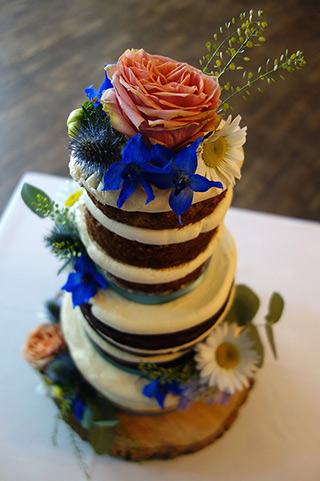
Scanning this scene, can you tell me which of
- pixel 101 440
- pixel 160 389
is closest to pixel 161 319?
pixel 160 389

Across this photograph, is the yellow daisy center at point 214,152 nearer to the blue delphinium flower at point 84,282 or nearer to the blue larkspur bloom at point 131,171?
the blue larkspur bloom at point 131,171

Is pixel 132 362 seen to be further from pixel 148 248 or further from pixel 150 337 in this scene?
pixel 148 248

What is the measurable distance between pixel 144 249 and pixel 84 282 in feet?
0.87

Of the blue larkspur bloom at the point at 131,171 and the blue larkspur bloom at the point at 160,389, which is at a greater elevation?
the blue larkspur bloom at the point at 131,171

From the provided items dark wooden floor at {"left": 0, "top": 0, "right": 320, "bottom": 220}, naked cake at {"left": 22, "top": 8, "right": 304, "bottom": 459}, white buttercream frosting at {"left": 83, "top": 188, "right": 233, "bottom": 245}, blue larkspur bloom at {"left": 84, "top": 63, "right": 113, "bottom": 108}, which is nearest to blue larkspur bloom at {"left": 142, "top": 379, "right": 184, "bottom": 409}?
naked cake at {"left": 22, "top": 8, "right": 304, "bottom": 459}

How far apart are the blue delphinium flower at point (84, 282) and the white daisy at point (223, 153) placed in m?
0.44

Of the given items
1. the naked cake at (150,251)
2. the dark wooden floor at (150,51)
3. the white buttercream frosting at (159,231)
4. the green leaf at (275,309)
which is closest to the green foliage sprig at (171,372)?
the naked cake at (150,251)

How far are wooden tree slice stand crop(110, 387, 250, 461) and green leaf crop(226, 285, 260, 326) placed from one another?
0.31 m

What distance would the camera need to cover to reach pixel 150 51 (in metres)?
2.82

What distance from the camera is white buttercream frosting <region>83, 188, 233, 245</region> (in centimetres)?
81

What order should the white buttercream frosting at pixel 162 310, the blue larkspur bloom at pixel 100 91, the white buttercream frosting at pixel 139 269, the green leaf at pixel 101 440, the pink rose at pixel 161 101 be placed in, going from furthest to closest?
the green leaf at pixel 101 440 < the white buttercream frosting at pixel 162 310 < the white buttercream frosting at pixel 139 269 < the blue larkspur bloom at pixel 100 91 < the pink rose at pixel 161 101

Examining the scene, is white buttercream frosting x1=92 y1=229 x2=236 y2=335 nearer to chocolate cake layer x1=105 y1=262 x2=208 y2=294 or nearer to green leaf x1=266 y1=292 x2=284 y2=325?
chocolate cake layer x1=105 y1=262 x2=208 y2=294

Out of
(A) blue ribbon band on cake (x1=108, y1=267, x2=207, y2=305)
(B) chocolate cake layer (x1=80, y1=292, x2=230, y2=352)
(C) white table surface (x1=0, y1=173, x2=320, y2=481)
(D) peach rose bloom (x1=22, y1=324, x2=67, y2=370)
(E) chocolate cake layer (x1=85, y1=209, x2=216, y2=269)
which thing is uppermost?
(E) chocolate cake layer (x1=85, y1=209, x2=216, y2=269)

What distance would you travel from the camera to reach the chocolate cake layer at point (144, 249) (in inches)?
34.3
